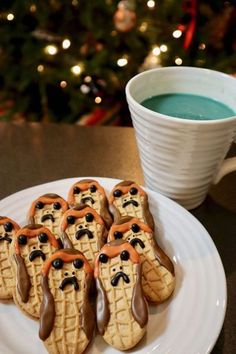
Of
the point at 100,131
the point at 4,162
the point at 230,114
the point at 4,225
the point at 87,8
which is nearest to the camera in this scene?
the point at 4,225

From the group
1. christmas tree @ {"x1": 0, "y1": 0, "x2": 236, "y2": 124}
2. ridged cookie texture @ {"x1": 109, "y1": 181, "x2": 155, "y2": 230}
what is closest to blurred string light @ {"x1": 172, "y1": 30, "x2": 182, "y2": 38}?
christmas tree @ {"x1": 0, "y1": 0, "x2": 236, "y2": 124}

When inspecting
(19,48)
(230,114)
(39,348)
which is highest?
(230,114)

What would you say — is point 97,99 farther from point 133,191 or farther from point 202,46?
point 133,191

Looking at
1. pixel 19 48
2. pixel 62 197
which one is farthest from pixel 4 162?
pixel 19 48

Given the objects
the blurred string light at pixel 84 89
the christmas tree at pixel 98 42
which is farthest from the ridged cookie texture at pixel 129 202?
the blurred string light at pixel 84 89

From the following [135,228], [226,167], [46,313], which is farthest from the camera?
[226,167]

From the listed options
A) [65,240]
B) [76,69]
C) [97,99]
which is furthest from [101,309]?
[97,99]

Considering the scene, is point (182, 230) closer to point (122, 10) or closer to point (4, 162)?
point (4, 162)
